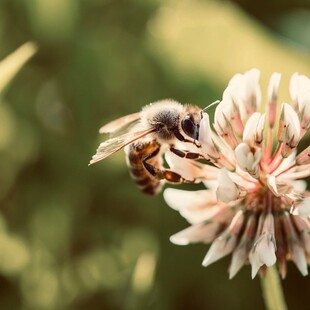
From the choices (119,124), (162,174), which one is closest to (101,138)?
(119,124)

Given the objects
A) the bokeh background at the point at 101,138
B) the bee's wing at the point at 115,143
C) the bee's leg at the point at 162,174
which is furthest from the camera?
the bokeh background at the point at 101,138

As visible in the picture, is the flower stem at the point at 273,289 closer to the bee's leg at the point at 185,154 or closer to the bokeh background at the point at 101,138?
the bee's leg at the point at 185,154

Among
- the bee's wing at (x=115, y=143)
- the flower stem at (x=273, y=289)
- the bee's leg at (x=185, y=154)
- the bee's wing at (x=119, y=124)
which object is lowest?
the flower stem at (x=273, y=289)

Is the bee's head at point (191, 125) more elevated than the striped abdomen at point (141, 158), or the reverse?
the bee's head at point (191, 125)

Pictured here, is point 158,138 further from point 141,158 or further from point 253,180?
point 253,180

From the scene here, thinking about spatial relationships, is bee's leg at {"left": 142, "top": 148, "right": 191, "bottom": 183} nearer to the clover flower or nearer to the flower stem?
the clover flower

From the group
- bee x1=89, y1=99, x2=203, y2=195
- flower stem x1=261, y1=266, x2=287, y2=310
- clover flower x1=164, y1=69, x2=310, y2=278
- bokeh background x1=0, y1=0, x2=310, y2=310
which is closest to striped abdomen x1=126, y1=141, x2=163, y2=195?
bee x1=89, y1=99, x2=203, y2=195

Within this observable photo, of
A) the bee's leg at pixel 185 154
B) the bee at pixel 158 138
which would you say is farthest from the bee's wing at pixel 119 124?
the bee's leg at pixel 185 154

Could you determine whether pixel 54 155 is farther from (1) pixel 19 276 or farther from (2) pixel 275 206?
(2) pixel 275 206
